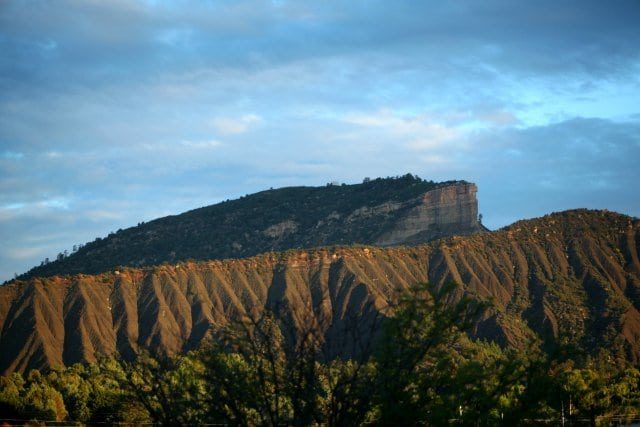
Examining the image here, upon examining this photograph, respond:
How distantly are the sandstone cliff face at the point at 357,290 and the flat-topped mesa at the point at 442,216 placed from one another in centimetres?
4026

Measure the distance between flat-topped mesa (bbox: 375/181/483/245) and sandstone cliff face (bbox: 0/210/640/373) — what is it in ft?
132

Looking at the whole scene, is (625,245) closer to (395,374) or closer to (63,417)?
(63,417)

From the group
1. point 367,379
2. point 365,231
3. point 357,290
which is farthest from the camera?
point 365,231

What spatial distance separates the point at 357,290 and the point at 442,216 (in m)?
72.7

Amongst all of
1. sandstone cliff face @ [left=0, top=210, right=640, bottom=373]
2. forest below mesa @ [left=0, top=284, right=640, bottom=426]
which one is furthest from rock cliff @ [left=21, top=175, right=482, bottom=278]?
forest below mesa @ [left=0, top=284, right=640, bottom=426]

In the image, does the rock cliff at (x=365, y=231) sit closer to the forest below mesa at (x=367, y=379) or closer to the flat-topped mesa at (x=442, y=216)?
the flat-topped mesa at (x=442, y=216)

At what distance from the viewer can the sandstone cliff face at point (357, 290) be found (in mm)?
102438

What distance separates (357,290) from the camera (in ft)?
382

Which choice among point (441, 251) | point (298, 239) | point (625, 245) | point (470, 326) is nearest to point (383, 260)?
point (441, 251)

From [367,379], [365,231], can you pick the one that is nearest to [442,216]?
[365,231]

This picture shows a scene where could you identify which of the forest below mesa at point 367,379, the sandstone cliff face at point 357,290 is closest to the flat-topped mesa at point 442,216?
the sandstone cliff face at point 357,290

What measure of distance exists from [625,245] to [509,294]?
2230cm

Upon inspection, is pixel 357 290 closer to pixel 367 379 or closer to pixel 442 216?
pixel 442 216

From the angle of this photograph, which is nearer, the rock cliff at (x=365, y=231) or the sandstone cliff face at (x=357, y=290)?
the sandstone cliff face at (x=357, y=290)
